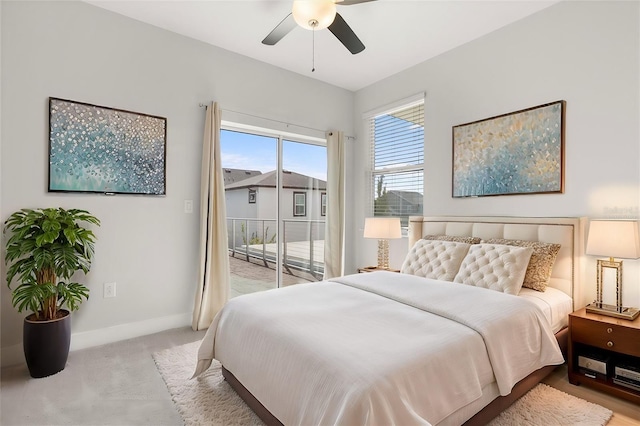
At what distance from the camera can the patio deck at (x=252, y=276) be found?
150 inches

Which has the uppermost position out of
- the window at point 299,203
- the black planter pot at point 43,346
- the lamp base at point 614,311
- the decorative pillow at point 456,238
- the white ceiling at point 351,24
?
the white ceiling at point 351,24

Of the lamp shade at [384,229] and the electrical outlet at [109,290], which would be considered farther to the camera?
the lamp shade at [384,229]

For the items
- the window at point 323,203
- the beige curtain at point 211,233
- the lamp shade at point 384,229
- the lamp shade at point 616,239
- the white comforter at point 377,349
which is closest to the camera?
the white comforter at point 377,349

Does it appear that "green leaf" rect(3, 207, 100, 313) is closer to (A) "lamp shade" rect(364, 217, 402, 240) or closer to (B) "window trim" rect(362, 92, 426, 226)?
(A) "lamp shade" rect(364, 217, 402, 240)

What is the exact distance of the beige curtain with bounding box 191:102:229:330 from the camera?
327 cm

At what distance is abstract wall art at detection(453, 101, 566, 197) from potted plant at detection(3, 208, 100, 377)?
3.46 meters

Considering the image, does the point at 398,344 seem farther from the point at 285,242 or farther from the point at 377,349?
the point at 285,242

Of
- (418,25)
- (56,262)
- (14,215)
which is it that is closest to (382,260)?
(418,25)

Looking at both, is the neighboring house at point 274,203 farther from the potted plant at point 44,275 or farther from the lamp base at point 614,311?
the lamp base at point 614,311

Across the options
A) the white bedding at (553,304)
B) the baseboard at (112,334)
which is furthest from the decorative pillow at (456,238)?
the baseboard at (112,334)

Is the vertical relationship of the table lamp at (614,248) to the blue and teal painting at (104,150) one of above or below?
below

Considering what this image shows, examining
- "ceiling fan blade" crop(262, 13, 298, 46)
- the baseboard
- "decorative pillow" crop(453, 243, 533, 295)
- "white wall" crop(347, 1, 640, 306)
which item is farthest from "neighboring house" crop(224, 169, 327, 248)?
"decorative pillow" crop(453, 243, 533, 295)

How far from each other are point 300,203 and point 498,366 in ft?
10.2

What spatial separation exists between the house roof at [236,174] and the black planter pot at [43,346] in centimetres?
198
